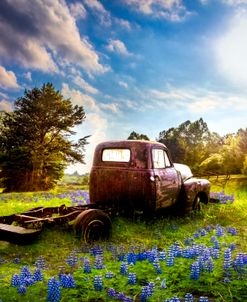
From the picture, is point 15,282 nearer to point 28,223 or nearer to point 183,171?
point 28,223

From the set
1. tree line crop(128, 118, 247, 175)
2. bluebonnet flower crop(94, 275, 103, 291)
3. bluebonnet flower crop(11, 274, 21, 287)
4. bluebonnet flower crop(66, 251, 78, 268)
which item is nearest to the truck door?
bluebonnet flower crop(66, 251, 78, 268)

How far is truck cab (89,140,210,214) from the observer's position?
10133 mm

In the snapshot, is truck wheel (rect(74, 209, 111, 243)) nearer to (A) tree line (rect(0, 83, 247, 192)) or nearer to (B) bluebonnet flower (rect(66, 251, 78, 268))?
(B) bluebonnet flower (rect(66, 251, 78, 268))

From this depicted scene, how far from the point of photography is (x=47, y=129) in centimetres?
3850

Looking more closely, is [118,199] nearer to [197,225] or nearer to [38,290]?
[197,225]

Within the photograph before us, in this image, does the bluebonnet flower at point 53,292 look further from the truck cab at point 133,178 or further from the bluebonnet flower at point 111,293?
the truck cab at point 133,178

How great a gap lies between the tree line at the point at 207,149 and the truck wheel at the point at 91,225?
2030cm

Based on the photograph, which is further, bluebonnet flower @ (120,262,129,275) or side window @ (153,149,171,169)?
side window @ (153,149,171,169)

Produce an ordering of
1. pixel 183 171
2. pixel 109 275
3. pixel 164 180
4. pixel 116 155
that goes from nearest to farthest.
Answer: pixel 109 275 → pixel 164 180 → pixel 116 155 → pixel 183 171

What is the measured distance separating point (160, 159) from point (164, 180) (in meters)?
0.75

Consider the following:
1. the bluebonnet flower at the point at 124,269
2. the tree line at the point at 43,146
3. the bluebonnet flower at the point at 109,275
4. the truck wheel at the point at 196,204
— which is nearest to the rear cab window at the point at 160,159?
the truck wheel at the point at 196,204

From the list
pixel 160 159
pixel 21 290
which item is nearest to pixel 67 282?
pixel 21 290

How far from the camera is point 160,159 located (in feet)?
36.3

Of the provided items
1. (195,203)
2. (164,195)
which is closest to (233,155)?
(195,203)
